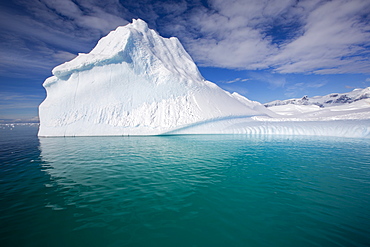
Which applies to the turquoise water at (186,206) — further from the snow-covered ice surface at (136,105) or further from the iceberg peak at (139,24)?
the iceberg peak at (139,24)

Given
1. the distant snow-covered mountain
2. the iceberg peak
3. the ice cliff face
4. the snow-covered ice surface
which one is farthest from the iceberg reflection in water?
the distant snow-covered mountain

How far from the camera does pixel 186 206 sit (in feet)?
12.4

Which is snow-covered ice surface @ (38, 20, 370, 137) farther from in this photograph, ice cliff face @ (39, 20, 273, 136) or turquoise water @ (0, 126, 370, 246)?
turquoise water @ (0, 126, 370, 246)

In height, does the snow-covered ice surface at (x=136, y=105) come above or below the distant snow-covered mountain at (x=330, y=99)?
below

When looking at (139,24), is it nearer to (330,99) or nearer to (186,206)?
(186,206)

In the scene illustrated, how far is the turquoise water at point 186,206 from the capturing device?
282 centimetres

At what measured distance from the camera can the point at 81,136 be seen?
59.8 ft

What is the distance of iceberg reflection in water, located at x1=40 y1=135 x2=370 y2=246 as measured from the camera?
2.85 m

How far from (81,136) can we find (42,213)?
17.0 m

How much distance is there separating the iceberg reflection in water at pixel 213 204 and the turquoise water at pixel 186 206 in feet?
0.06

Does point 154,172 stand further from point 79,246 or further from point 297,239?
point 297,239

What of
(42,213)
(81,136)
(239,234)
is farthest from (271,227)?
(81,136)

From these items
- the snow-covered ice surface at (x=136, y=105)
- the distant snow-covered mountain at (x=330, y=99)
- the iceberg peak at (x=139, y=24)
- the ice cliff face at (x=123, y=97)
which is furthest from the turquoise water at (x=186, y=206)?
the distant snow-covered mountain at (x=330, y=99)

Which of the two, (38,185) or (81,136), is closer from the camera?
(38,185)
